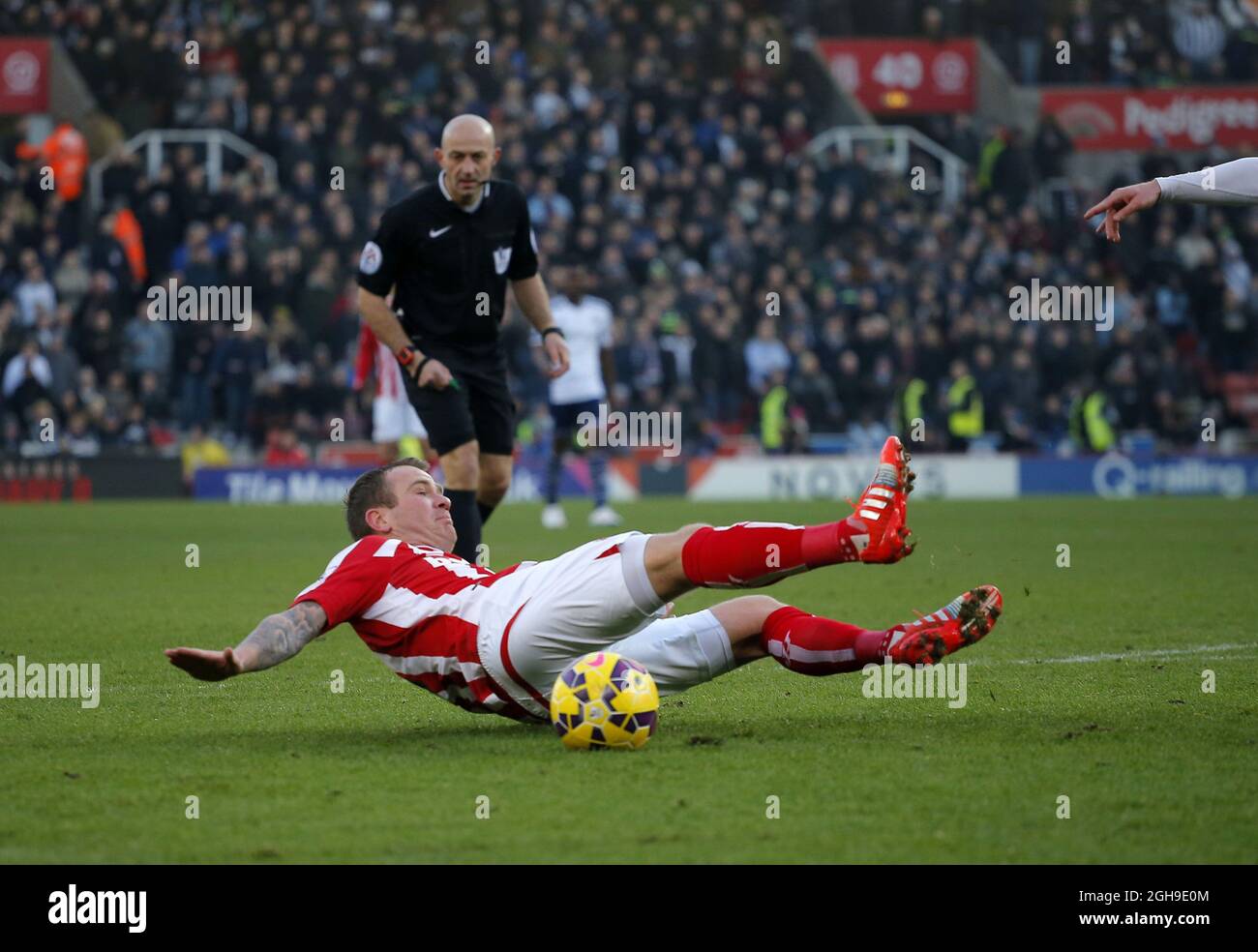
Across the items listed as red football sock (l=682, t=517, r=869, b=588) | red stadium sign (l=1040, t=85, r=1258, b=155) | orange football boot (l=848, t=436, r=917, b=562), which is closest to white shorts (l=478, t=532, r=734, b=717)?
red football sock (l=682, t=517, r=869, b=588)

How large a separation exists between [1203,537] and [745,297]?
984 centimetres

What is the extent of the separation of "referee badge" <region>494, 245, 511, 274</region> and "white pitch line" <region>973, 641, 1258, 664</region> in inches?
123

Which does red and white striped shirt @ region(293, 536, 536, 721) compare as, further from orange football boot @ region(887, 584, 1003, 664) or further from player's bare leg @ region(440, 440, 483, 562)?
player's bare leg @ region(440, 440, 483, 562)

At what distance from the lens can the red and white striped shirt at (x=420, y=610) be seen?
5.47 metres

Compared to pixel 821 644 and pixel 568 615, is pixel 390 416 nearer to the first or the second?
pixel 821 644

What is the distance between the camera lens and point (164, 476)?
21828mm

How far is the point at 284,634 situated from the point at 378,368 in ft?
24.2

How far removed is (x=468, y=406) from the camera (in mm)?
8898

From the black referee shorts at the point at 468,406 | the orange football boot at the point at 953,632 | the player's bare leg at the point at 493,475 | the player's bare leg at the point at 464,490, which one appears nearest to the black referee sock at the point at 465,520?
the player's bare leg at the point at 464,490

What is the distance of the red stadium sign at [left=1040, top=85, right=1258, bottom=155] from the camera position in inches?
1085

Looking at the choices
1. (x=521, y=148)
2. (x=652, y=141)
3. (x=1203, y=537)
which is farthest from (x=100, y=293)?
(x=1203, y=537)

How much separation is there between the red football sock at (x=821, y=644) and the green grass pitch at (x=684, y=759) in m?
0.21

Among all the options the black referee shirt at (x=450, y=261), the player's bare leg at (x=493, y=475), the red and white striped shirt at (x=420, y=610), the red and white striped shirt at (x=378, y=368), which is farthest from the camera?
the red and white striped shirt at (x=378, y=368)

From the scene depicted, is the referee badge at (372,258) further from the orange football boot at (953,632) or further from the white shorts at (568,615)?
the orange football boot at (953,632)
